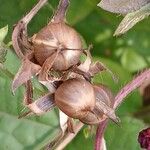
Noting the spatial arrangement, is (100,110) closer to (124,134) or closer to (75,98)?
(75,98)

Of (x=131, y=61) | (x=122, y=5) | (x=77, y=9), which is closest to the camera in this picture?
(x=122, y=5)

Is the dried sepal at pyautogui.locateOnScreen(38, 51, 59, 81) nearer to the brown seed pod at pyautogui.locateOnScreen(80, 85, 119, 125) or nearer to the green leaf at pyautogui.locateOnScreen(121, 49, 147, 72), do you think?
the brown seed pod at pyautogui.locateOnScreen(80, 85, 119, 125)

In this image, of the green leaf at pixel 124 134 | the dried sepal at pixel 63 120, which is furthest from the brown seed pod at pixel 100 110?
the green leaf at pixel 124 134

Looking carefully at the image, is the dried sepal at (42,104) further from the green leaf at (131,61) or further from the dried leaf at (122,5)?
the green leaf at (131,61)

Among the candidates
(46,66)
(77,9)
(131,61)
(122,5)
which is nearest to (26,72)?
(46,66)

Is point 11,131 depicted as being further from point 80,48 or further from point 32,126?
point 80,48
